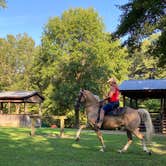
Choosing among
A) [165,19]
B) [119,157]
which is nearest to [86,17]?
[165,19]

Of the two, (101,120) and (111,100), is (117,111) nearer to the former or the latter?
(111,100)

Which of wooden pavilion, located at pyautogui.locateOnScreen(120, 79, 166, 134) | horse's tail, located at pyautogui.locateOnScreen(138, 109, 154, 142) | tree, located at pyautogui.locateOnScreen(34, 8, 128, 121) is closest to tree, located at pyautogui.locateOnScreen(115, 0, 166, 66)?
horse's tail, located at pyautogui.locateOnScreen(138, 109, 154, 142)

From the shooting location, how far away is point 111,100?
11.6m

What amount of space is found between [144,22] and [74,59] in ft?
98.6

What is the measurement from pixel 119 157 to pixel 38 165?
266 cm

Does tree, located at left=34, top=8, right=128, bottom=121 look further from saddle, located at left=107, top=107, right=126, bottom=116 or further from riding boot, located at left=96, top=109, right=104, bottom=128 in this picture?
saddle, located at left=107, top=107, right=126, bottom=116

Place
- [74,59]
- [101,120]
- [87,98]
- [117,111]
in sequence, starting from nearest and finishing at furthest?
1. [117,111]
2. [101,120]
3. [87,98]
4. [74,59]

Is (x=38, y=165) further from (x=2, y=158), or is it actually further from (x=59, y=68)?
(x=59, y=68)

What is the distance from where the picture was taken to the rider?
37.8 ft

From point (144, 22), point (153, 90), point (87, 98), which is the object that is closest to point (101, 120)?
point (87, 98)

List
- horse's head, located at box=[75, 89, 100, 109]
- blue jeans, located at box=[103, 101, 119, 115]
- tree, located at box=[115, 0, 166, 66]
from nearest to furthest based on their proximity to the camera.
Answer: blue jeans, located at box=[103, 101, 119, 115] < horse's head, located at box=[75, 89, 100, 109] < tree, located at box=[115, 0, 166, 66]

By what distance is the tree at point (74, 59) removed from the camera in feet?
149

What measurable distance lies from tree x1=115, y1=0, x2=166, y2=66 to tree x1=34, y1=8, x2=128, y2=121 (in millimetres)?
25816

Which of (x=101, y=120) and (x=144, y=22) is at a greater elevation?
(x=144, y=22)
